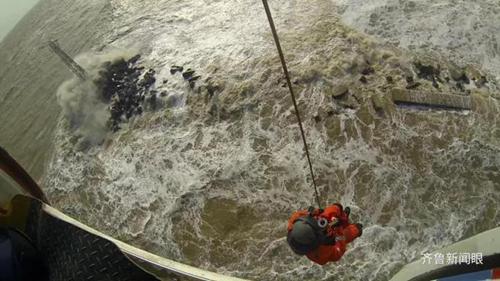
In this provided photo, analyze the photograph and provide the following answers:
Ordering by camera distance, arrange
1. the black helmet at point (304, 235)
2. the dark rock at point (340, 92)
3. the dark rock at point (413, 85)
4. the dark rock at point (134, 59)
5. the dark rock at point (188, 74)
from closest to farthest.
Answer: the black helmet at point (304, 235), the dark rock at point (413, 85), the dark rock at point (340, 92), the dark rock at point (188, 74), the dark rock at point (134, 59)

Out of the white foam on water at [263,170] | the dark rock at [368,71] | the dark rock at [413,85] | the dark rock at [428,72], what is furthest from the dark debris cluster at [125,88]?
the dark rock at [428,72]

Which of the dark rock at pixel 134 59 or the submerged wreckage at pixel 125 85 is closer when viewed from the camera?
the submerged wreckage at pixel 125 85

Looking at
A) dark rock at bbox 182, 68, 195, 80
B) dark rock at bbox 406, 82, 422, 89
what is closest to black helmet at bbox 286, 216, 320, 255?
dark rock at bbox 406, 82, 422, 89

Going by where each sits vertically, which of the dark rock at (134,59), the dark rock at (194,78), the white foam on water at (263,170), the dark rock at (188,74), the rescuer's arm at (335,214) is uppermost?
the rescuer's arm at (335,214)

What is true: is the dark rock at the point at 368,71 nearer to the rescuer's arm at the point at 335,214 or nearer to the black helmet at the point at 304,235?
the rescuer's arm at the point at 335,214

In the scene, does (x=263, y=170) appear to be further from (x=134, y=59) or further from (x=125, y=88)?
(x=134, y=59)

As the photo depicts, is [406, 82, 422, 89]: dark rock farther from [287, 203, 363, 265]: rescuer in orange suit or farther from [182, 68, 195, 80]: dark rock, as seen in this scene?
[182, 68, 195, 80]: dark rock

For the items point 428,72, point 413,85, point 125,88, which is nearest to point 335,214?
point 413,85

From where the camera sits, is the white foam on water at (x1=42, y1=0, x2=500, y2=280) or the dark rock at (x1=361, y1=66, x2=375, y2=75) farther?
the dark rock at (x1=361, y1=66, x2=375, y2=75)

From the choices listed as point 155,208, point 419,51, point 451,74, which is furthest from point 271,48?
point 155,208
